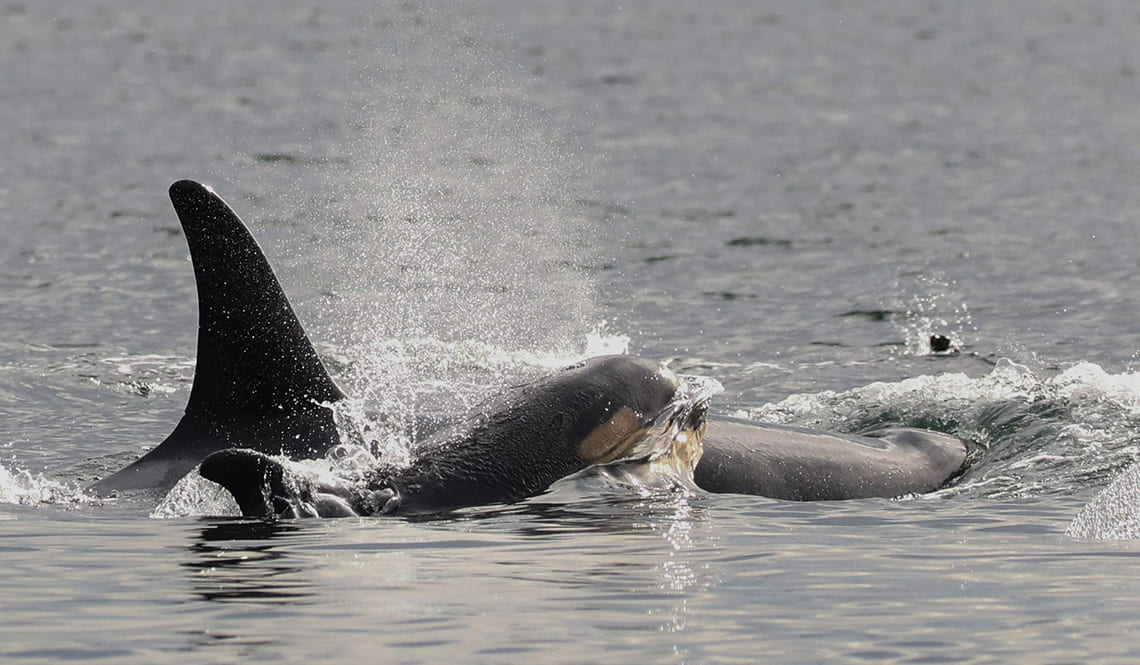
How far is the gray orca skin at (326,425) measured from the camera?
9.44 metres

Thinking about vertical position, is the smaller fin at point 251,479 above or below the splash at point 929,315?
above

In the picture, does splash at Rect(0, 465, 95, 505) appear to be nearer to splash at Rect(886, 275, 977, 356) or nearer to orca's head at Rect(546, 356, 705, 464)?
orca's head at Rect(546, 356, 705, 464)

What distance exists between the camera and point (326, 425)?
990cm

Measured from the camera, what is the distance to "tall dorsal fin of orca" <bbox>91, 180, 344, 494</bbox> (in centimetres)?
979

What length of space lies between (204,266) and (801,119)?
81.9ft

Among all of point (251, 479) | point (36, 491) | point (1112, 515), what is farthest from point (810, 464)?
point (36, 491)

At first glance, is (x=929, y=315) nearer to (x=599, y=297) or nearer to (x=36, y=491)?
(x=599, y=297)

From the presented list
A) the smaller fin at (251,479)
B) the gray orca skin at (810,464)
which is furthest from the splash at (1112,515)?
the smaller fin at (251,479)

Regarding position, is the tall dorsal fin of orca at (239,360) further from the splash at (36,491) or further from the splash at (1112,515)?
the splash at (1112,515)

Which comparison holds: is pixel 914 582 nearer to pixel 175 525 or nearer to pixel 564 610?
pixel 564 610

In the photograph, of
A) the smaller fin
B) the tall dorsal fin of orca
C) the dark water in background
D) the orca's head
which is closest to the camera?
the dark water in background

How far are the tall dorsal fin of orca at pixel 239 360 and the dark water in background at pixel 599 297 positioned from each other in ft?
1.48

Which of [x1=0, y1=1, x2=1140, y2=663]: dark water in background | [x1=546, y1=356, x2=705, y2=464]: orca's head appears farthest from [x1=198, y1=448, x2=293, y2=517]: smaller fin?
[x1=546, y1=356, x2=705, y2=464]: orca's head

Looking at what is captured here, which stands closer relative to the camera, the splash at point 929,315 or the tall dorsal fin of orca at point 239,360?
the tall dorsal fin of orca at point 239,360
